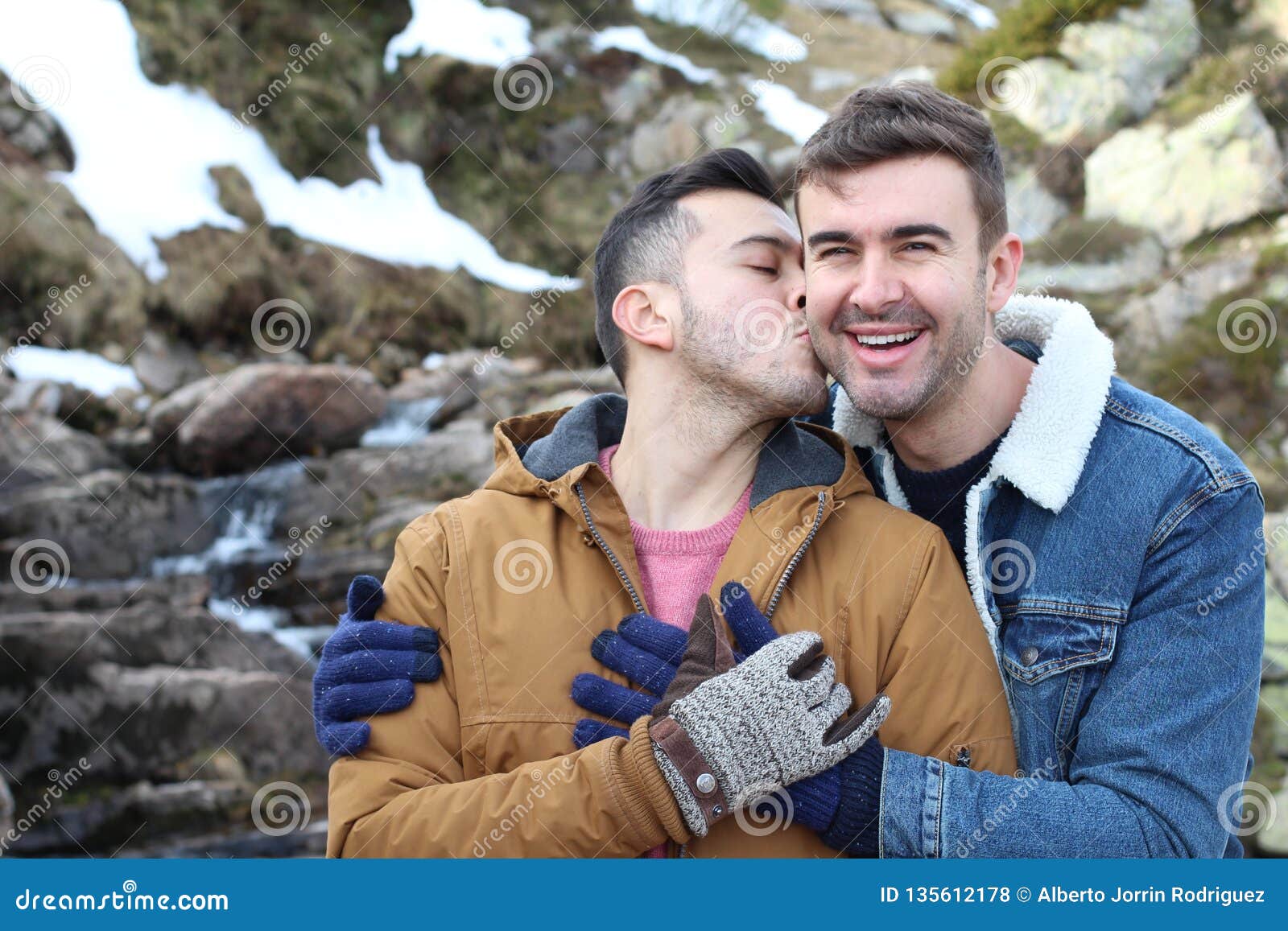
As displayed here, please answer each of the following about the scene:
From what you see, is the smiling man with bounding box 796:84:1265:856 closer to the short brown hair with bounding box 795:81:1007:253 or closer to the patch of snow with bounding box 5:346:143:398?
the short brown hair with bounding box 795:81:1007:253

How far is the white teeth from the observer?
2623 mm

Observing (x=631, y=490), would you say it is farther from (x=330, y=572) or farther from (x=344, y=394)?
(x=344, y=394)

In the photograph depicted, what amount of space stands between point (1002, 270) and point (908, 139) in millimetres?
459

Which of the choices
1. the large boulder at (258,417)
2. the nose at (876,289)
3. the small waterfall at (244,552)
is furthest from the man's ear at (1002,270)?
the large boulder at (258,417)

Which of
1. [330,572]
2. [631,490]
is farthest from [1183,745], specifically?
[330,572]

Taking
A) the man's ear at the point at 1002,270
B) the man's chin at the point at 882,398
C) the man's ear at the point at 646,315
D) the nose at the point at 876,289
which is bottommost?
the man's ear at the point at 646,315

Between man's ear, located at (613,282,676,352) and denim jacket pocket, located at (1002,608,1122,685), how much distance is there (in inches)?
44.0

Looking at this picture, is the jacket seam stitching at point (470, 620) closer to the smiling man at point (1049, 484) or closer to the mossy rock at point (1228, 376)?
the smiling man at point (1049, 484)

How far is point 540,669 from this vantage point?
240 centimetres

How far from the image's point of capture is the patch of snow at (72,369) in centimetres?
1047

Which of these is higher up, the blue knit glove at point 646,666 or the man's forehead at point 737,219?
the man's forehead at point 737,219

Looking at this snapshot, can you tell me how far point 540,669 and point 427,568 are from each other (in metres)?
0.36

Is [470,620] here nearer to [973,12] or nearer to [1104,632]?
[1104,632]

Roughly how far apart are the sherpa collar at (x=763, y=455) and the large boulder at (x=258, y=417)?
811 cm
